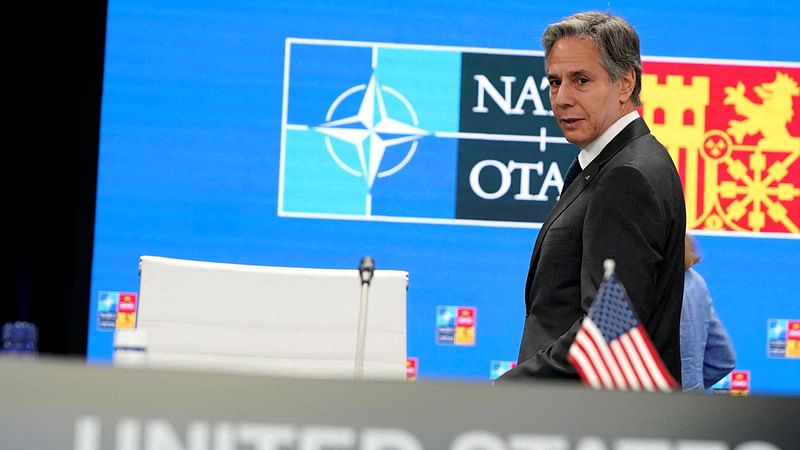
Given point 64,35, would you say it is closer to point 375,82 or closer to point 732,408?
point 375,82

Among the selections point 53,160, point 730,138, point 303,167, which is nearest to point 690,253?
point 730,138

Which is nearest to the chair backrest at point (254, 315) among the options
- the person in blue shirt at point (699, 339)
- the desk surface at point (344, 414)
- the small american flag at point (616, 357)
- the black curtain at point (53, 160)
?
the small american flag at point (616, 357)

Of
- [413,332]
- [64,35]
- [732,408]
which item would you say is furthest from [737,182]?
[732,408]

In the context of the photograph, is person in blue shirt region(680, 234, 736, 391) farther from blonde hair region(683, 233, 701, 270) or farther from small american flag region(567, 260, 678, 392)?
small american flag region(567, 260, 678, 392)

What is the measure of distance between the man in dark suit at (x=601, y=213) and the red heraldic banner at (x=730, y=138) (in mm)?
2592

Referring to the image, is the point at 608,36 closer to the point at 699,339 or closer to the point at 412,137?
the point at 699,339

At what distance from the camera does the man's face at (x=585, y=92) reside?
96.8 inches

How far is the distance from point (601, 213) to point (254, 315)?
81 centimetres

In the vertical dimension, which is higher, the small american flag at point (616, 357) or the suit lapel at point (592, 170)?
the suit lapel at point (592, 170)

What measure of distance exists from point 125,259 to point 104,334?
32cm

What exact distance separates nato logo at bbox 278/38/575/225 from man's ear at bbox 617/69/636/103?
8.09 ft

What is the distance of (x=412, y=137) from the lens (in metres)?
4.97

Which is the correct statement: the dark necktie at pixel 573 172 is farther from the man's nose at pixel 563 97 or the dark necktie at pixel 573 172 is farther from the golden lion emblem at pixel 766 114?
the golden lion emblem at pixel 766 114

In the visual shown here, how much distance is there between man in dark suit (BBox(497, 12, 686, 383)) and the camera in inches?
88.1
